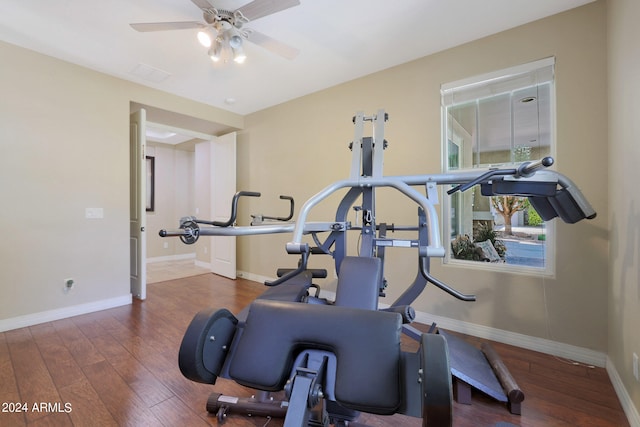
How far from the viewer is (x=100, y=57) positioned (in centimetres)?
283

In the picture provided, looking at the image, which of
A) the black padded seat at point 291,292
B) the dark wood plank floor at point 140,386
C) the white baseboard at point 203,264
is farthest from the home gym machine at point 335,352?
the white baseboard at point 203,264

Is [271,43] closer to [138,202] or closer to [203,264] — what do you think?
[138,202]

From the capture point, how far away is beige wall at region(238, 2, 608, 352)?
2031 mm

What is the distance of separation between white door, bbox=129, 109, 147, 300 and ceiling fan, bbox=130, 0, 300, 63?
1800mm

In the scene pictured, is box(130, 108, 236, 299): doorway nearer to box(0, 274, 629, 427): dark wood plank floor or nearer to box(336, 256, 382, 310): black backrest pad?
box(0, 274, 629, 427): dark wood plank floor

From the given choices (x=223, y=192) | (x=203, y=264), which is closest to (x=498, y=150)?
(x=223, y=192)

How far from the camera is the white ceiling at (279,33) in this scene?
211cm

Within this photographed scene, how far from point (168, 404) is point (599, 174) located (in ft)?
10.8

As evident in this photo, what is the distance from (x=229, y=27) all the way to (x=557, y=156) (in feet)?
9.03

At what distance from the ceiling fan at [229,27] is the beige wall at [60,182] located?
1690 mm

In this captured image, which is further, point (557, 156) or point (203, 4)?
point (557, 156)

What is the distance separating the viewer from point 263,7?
1.88 meters

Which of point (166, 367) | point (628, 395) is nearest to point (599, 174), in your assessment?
point (628, 395)

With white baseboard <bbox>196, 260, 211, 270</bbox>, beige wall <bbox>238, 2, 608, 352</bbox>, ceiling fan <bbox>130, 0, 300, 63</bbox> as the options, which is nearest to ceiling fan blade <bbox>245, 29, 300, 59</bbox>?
ceiling fan <bbox>130, 0, 300, 63</bbox>
